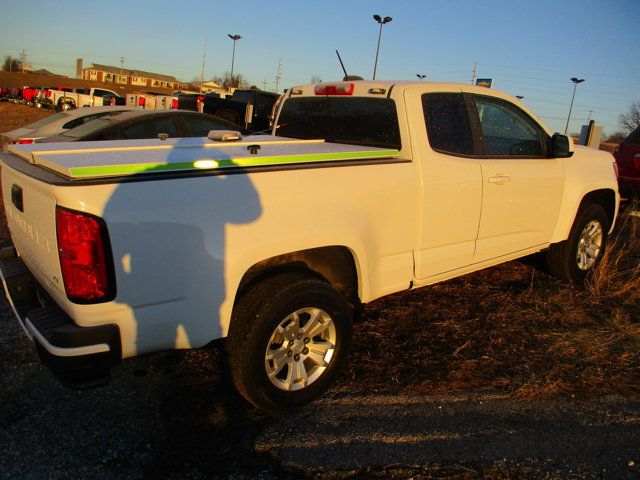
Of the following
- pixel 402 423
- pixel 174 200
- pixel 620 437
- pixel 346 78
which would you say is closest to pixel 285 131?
pixel 346 78

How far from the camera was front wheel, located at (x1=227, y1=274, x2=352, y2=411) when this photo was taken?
112 inches

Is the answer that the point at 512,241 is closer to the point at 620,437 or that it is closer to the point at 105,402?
the point at 620,437

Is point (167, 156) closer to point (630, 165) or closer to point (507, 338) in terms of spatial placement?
point (507, 338)

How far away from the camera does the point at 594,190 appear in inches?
207

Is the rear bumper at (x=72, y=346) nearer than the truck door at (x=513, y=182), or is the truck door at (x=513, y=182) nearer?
the rear bumper at (x=72, y=346)

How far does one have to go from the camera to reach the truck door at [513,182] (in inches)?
164

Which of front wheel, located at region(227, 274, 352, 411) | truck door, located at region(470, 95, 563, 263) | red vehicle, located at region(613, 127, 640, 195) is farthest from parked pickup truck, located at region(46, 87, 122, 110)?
front wheel, located at region(227, 274, 352, 411)

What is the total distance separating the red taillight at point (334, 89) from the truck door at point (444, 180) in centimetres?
58

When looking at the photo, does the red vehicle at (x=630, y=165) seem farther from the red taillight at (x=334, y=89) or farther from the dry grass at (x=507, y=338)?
the red taillight at (x=334, y=89)

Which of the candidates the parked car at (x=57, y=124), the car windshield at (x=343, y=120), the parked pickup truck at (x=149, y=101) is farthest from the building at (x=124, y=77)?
the car windshield at (x=343, y=120)

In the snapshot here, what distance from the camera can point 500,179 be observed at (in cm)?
416

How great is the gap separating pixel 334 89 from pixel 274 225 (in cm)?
195

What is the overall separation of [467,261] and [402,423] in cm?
154

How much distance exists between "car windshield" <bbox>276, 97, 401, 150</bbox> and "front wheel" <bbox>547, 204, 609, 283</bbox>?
244cm
